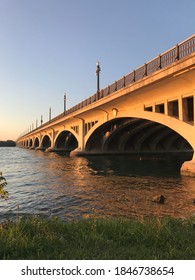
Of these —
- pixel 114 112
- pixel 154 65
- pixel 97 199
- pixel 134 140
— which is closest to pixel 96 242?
pixel 97 199

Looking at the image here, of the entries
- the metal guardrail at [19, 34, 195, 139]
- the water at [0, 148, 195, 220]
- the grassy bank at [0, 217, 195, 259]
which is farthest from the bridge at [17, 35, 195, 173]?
the grassy bank at [0, 217, 195, 259]

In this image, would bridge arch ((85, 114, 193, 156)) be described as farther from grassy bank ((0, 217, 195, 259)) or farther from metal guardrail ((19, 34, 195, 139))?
grassy bank ((0, 217, 195, 259))

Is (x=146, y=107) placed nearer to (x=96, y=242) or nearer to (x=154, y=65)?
(x=154, y=65)

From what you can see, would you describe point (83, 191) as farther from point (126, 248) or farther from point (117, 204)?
point (126, 248)

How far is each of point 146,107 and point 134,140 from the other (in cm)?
2506

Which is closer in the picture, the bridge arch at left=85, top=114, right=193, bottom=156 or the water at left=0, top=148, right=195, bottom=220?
the water at left=0, top=148, right=195, bottom=220

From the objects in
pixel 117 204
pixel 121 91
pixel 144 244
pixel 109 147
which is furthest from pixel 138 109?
pixel 144 244

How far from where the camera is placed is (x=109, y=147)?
161 feet

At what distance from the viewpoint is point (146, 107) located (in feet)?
88.7

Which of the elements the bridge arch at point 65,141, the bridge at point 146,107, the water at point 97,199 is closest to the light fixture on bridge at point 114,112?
the bridge at point 146,107

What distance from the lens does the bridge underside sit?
43156mm

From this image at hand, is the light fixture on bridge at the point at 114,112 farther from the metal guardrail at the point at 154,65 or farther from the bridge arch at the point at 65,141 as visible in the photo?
the bridge arch at the point at 65,141

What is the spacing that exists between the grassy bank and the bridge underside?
1320 inches
